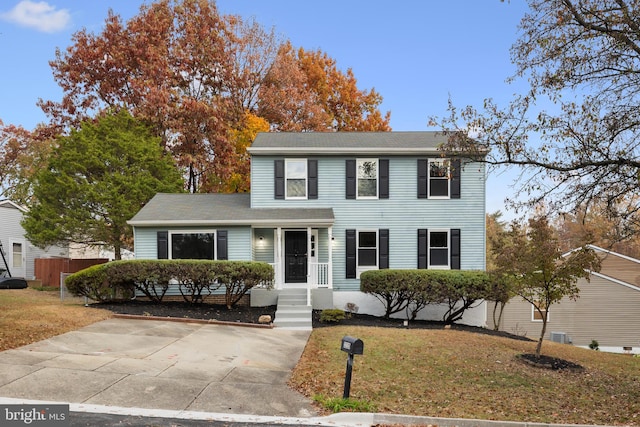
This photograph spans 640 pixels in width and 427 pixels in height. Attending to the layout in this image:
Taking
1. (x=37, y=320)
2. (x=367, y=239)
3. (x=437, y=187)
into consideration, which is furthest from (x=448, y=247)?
(x=37, y=320)

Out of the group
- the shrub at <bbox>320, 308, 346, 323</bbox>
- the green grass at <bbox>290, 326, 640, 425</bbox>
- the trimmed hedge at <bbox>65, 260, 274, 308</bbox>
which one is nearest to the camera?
the green grass at <bbox>290, 326, 640, 425</bbox>

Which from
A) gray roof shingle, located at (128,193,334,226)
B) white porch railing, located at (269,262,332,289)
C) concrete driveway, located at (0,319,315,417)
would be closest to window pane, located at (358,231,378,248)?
gray roof shingle, located at (128,193,334,226)

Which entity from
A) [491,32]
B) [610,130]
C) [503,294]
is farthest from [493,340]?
[491,32]

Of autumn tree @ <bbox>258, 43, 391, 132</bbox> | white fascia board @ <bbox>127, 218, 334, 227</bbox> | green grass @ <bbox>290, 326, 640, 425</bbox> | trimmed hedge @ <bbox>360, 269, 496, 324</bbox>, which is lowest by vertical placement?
green grass @ <bbox>290, 326, 640, 425</bbox>

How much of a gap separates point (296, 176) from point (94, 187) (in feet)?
30.9

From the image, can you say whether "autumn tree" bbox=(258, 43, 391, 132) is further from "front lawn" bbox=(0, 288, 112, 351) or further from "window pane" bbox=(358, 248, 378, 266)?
"front lawn" bbox=(0, 288, 112, 351)

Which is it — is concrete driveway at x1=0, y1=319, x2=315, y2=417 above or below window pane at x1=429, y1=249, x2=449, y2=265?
below

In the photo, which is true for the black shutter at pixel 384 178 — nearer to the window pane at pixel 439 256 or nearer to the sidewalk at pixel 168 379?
the window pane at pixel 439 256

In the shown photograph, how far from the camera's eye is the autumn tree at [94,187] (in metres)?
21.3

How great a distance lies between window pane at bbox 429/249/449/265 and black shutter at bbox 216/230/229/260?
7.41m

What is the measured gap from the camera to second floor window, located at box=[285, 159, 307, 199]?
18.1 metres

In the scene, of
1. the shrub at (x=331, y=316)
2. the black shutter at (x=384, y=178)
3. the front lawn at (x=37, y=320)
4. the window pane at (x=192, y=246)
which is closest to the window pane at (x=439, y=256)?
the black shutter at (x=384, y=178)

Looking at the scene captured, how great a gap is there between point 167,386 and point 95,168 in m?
17.1

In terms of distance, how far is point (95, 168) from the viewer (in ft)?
72.4
